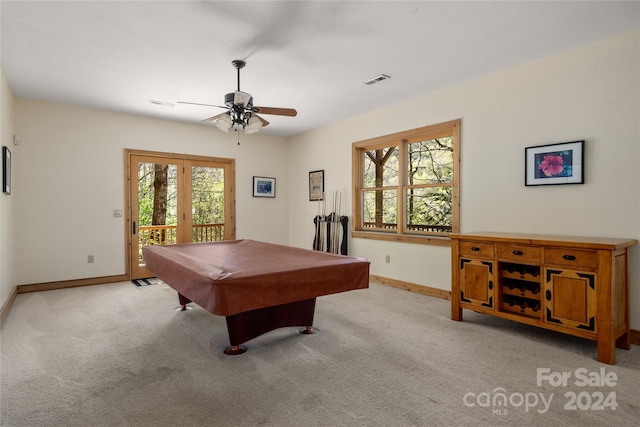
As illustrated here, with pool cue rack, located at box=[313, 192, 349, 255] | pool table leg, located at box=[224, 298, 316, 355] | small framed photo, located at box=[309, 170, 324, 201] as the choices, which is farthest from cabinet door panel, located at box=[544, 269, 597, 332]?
small framed photo, located at box=[309, 170, 324, 201]

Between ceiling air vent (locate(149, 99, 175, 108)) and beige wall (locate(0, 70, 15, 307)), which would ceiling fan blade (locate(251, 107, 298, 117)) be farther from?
beige wall (locate(0, 70, 15, 307))

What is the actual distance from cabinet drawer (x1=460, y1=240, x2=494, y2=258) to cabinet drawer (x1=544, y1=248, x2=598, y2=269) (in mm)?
440

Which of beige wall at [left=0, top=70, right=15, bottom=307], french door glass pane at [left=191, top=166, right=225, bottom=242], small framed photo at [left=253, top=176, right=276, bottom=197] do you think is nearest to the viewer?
beige wall at [left=0, top=70, right=15, bottom=307]

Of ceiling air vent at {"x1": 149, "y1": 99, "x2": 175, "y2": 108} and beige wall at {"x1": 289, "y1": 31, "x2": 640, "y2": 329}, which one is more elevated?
ceiling air vent at {"x1": 149, "y1": 99, "x2": 175, "y2": 108}

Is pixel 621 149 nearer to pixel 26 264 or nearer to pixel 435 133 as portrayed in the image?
pixel 435 133

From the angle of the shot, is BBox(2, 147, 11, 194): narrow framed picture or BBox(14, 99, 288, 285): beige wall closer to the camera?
BBox(2, 147, 11, 194): narrow framed picture

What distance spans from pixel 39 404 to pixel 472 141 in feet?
13.8

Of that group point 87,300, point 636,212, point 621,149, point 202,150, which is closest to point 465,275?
point 636,212

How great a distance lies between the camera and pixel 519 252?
9.44ft

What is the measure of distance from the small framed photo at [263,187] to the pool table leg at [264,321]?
3.86m

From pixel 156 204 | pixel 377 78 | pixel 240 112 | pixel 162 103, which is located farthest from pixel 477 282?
pixel 156 204

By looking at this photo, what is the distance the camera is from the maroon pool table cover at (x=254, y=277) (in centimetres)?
194

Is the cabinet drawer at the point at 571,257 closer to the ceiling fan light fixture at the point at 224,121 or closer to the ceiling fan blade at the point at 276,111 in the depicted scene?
the ceiling fan blade at the point at 276,111

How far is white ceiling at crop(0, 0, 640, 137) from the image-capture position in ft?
8.12
